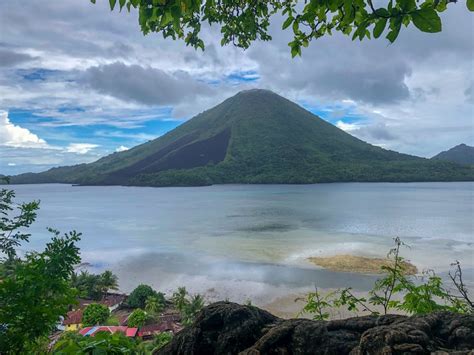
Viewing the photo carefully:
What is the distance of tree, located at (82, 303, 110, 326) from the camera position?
27.6 m

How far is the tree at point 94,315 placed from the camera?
2763cm

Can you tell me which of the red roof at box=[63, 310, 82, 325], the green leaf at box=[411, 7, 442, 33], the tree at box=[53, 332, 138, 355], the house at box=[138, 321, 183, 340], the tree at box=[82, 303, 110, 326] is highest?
the green leaf at box=[411, 7, 442, 33]

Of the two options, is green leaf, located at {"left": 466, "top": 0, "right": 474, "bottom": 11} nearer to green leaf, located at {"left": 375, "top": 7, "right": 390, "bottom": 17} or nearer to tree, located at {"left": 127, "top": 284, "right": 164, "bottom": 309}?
green leaf, located at {"left": 375, "top": 7, "right": 390, "bottom": 17}

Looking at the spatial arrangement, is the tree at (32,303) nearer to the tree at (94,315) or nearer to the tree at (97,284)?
the tree at (94,315)

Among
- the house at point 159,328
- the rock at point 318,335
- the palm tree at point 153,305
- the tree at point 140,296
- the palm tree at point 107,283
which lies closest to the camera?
the rock at point 318,335

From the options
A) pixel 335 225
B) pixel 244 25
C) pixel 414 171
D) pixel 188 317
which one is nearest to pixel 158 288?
pixel 188 317

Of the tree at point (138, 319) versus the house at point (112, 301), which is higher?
the tree at point (138, 319)

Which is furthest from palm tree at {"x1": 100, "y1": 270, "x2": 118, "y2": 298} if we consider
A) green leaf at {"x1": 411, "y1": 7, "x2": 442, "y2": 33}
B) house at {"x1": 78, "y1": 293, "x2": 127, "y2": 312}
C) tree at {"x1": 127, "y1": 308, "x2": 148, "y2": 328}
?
green leaf at {"x1": 411, "y1": 7, "x2": 442, "y2": 33}

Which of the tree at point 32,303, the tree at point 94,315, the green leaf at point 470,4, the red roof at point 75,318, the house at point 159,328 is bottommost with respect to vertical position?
the house at point 159,328

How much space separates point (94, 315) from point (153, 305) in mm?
4986

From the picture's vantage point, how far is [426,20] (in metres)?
1.45

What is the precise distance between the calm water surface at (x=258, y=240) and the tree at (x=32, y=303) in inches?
1299

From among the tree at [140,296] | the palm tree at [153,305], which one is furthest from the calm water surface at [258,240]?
the palm tree at [153,305]

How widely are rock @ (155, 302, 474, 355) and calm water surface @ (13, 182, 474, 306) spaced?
32900 mm
